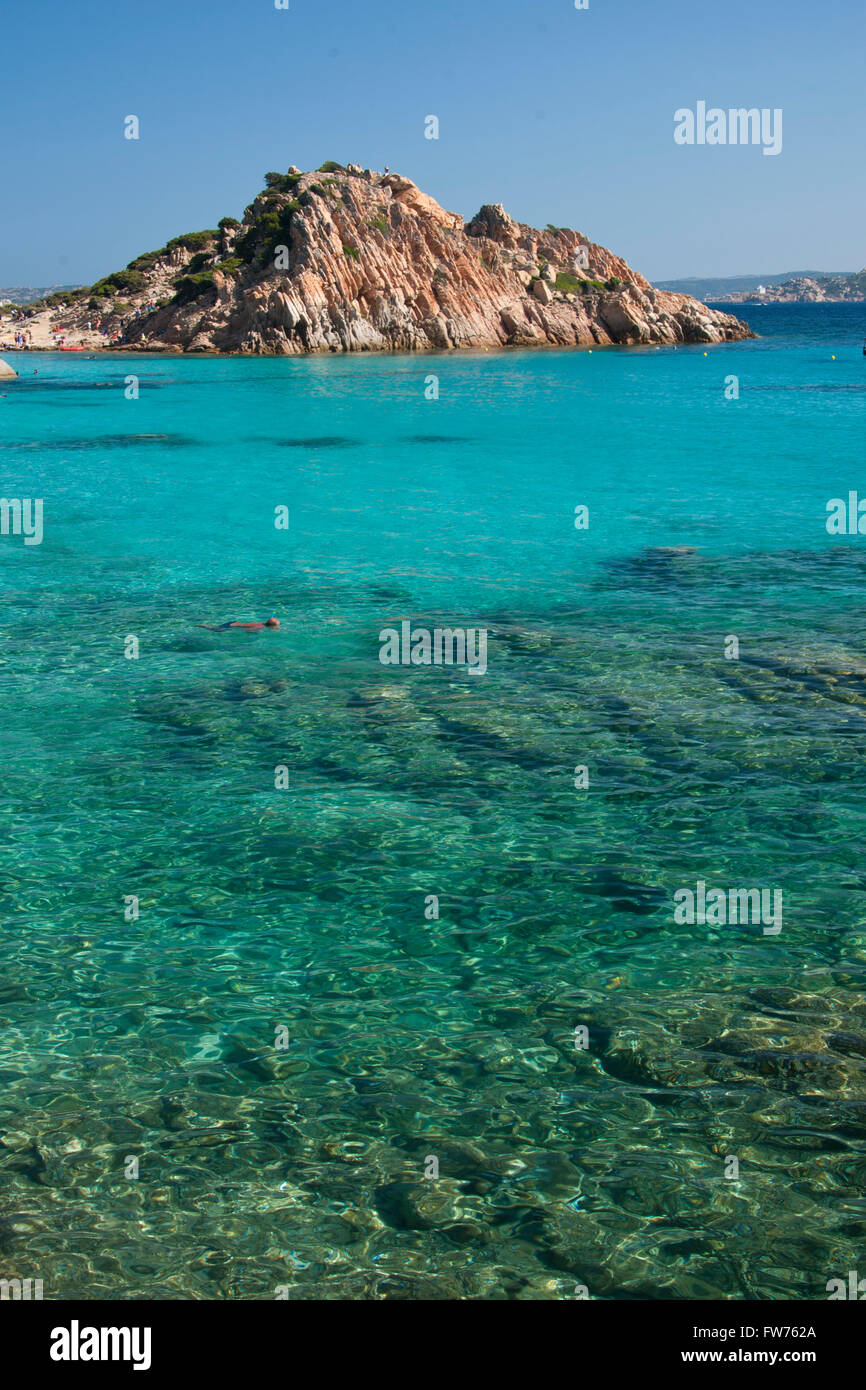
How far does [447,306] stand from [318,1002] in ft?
394

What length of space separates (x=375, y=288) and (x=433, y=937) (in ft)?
379

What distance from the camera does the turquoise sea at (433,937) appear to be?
6840mm

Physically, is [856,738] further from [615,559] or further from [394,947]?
[615,559]

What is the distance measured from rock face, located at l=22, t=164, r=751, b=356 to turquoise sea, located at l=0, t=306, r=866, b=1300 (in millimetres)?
96082

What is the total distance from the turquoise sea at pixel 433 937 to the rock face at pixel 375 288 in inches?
3783

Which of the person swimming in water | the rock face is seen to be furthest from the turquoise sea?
the rock face

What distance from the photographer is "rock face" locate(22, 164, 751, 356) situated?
114000 mm

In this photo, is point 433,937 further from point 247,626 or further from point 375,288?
point 375,288

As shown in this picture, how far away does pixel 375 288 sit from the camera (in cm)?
11556

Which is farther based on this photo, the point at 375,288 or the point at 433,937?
the point at 375,288

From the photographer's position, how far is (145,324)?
128 m

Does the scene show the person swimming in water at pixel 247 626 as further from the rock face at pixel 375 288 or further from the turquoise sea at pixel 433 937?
the rock face at pixel 375 288

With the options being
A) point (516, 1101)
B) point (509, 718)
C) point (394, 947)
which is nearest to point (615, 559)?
point (509, 718)

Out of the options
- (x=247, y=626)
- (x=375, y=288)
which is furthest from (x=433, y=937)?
(x=375, y=288)
